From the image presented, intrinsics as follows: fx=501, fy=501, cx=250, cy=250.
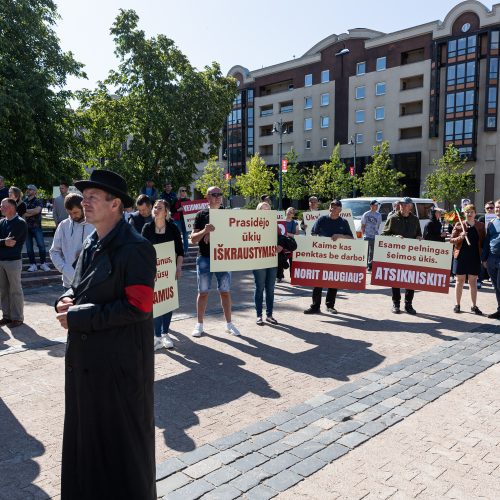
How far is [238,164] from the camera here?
2788 inches

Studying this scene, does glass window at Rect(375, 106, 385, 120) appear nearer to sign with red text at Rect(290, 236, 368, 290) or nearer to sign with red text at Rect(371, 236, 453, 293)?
sign with red text at Rect(371, 236, 453, 293)

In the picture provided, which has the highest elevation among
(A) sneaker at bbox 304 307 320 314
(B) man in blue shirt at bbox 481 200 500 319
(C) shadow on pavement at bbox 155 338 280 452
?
(B) man in blue shirt at bbox 481 200 500 319

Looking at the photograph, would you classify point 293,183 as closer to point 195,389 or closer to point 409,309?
point 409,309

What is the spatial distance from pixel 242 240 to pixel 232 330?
140 cm

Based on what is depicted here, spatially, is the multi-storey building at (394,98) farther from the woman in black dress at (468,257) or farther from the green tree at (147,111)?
the woman in black dress at (468,257)

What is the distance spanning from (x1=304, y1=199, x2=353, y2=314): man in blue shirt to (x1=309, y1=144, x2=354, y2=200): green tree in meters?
42.4

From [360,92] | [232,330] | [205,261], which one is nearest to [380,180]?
[360,92]

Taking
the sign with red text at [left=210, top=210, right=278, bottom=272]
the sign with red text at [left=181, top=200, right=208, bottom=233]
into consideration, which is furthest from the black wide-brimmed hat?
the sign with red text at [left=181, top=200, right=208, bottom=233]

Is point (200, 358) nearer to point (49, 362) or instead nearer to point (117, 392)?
point (49, 362)

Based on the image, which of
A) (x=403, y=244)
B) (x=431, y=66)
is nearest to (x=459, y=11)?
(x=431, y=66)

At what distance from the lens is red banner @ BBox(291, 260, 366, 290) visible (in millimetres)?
9344

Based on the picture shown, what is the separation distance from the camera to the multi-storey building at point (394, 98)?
48.4 m

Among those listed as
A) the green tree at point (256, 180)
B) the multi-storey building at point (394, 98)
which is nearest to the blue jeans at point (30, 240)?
the multi-storey building at point (394, 98)

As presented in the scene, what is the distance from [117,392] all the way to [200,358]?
3.86m
